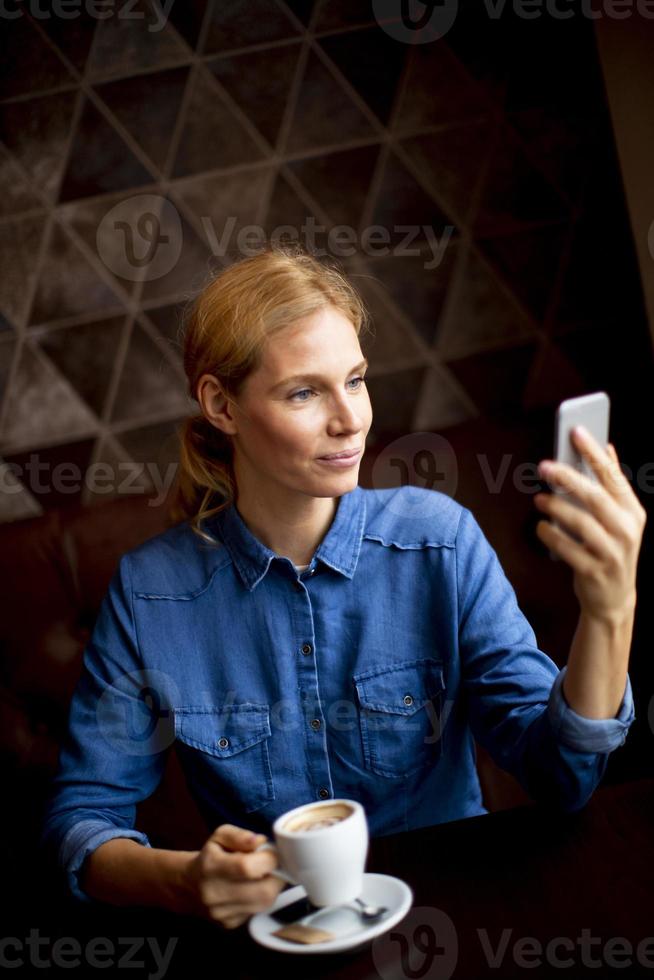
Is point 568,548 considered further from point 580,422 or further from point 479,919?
point 479,919

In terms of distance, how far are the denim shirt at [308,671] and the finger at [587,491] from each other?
0.47 meters

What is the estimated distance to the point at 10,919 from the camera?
45.3 inches

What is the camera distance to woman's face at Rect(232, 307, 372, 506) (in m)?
1.32

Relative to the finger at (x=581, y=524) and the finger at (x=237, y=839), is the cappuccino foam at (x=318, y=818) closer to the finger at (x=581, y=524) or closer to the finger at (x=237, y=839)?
the finger at (x=237, y=839)

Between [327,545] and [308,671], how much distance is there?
0.62ft

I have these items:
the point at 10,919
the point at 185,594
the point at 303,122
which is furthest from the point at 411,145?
the point at 10,919

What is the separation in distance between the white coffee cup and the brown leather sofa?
1.04 metres

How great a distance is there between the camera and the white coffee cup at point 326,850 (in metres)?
0.85

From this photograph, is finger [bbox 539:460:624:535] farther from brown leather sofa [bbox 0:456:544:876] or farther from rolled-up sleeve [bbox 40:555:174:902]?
brown leather sofa [bbox 0:456:544:876]

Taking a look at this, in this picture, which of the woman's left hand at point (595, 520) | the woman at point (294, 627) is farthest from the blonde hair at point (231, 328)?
the woman's left hand at point (595, 520)

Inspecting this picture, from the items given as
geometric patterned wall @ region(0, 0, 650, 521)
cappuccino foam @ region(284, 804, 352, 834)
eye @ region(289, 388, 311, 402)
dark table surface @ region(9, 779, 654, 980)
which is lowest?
dark table surface @ region(9, 779, 654, 980)

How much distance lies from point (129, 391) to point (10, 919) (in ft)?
4.17

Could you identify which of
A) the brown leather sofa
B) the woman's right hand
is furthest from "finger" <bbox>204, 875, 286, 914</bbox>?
the brown leather sofa

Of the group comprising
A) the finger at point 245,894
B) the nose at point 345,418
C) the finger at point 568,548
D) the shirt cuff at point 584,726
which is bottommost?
the finger at point 245,894
